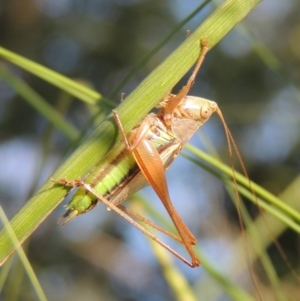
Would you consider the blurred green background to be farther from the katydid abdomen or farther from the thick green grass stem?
the thick green grass stem

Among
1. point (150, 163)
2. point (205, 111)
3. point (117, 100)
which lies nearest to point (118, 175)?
point (150, 163)

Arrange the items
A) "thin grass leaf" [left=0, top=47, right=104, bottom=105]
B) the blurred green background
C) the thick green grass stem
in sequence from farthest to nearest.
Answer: the blurred green background
"thin grass leaf" [left=0, top=47, right=104, bottom=105]
the thick green grass stem

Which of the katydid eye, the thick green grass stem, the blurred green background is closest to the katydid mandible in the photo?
the katydid eye

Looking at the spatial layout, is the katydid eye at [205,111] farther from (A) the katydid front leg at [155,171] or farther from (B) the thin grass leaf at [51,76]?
(B) the thin grass leaf at [51,76]

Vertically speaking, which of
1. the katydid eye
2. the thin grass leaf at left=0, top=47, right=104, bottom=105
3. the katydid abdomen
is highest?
the katydid eye

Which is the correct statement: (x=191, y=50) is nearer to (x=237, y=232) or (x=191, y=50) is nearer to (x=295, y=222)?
(x=295, y=222)

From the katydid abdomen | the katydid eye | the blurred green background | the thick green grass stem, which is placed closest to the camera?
the thick green grass stem

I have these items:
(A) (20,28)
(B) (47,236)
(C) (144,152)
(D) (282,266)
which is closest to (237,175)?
(C) (144,152)

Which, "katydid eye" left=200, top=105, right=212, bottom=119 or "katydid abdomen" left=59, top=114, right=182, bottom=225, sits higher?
"katydid eye" left=200, top=105, right=212, bottom=119

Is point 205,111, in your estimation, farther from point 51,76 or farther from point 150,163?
point 51,76
